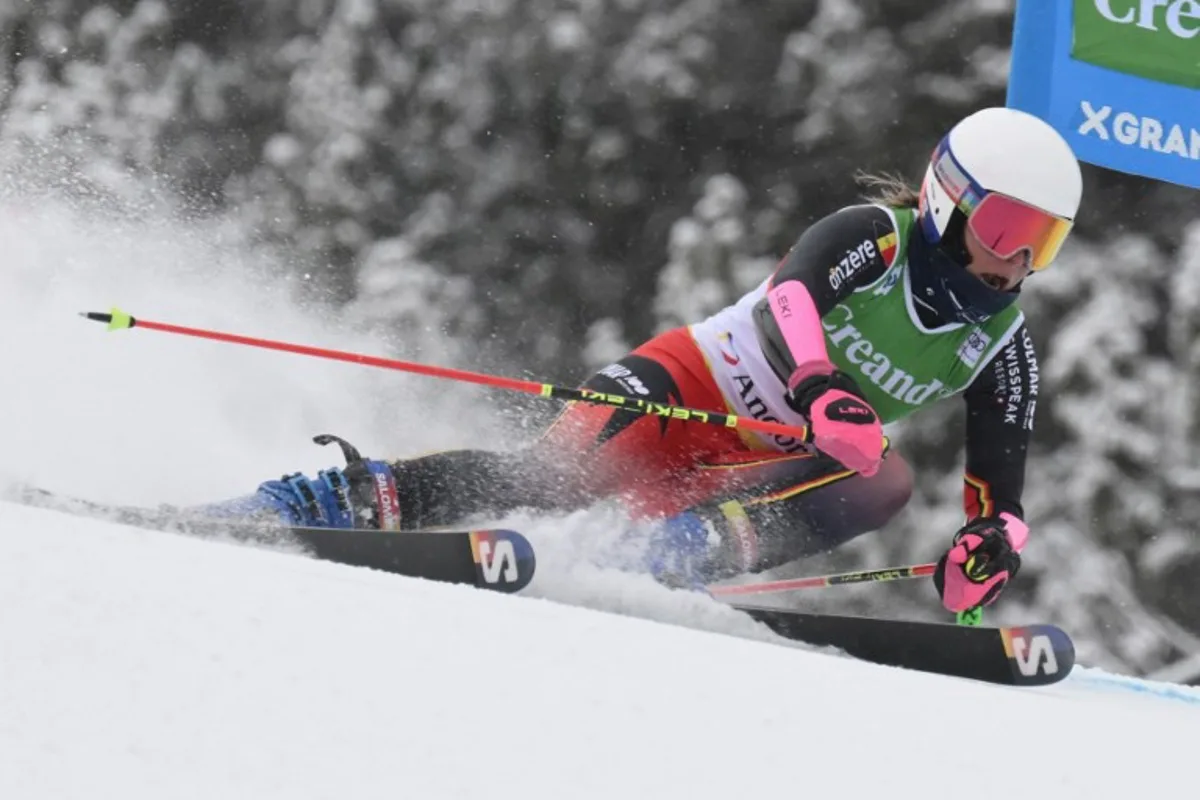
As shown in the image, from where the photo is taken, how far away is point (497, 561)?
3.10m

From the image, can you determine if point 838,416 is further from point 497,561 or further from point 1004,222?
point 497,561

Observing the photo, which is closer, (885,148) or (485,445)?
(485,445)

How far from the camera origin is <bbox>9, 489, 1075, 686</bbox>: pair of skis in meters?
3.04

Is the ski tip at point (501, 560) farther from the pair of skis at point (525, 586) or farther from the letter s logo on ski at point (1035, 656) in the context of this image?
the letter s logo on ski at point (1035, 656)

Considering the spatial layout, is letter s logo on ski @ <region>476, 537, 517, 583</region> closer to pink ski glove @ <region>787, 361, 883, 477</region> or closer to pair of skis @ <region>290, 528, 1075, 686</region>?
pair of skis @ <region>290, 528, 1075, 686</region>

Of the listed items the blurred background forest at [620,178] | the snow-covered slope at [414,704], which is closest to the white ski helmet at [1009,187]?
the snow-covered slope at [414,704]

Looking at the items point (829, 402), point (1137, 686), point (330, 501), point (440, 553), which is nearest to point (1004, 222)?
point (829, 402)

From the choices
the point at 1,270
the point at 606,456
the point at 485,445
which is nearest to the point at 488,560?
the point at 606,456

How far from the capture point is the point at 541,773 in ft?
5.74

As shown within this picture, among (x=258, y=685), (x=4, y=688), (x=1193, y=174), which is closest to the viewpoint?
(x=4, y=688)

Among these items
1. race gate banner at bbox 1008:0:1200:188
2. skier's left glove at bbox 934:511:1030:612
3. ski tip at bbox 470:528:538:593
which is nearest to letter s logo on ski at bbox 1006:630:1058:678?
skier's left glove at bbox 934:511:1030:612

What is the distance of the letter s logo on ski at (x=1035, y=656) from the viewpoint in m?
3.34

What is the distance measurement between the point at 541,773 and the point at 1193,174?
3.33 m

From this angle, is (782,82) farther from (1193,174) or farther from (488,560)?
(488,560)
